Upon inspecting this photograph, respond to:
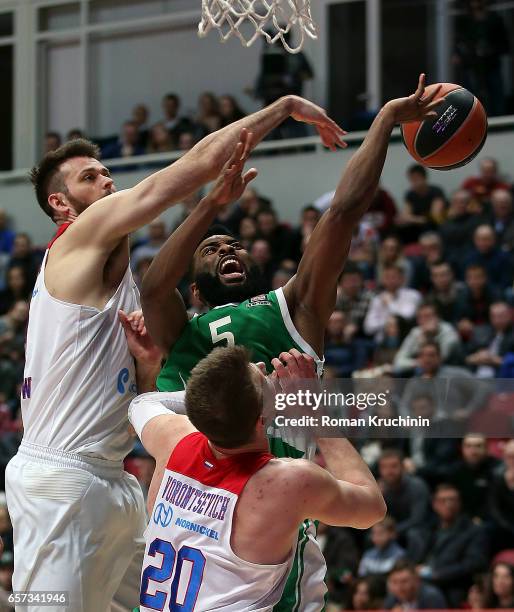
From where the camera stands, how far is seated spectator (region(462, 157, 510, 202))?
12.6 m

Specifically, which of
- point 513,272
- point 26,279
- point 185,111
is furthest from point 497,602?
point 185,111

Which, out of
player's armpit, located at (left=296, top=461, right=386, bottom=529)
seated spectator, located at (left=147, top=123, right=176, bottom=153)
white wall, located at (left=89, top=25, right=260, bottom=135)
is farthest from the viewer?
white wall, located at (left=89, top=25, right=260, bottom=135)

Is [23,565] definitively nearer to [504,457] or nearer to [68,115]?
[504,457]

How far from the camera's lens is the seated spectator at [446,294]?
11.2m

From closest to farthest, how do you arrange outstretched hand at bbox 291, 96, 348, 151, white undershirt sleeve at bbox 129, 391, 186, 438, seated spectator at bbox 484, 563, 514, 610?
white undershirt sleeve at bbox 129, 391, 186, 438 → outstretched hand at bbox 291, 96, 348, 151 → seated spectator at bbox 484, 563, 514, 610

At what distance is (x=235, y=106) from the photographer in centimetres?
1489

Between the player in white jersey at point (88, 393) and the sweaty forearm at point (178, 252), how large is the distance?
193mm

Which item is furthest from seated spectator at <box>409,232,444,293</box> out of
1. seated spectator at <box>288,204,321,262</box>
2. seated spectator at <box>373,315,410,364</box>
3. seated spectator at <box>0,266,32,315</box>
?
seated spectator at <box>0,266,32,315</box>

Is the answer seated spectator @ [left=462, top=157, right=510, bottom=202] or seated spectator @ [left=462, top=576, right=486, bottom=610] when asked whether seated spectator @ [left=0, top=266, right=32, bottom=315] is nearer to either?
seated spectator @ [left=462, top=157, right=510, bottom=202]

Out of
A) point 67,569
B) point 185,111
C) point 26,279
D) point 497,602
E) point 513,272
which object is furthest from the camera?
point 185,111

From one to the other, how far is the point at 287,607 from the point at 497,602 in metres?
4.46

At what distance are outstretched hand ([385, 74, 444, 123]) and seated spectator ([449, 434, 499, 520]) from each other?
4744 millimetres

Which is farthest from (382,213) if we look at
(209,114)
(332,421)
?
(332,421)

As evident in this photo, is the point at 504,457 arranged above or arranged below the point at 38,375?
below
